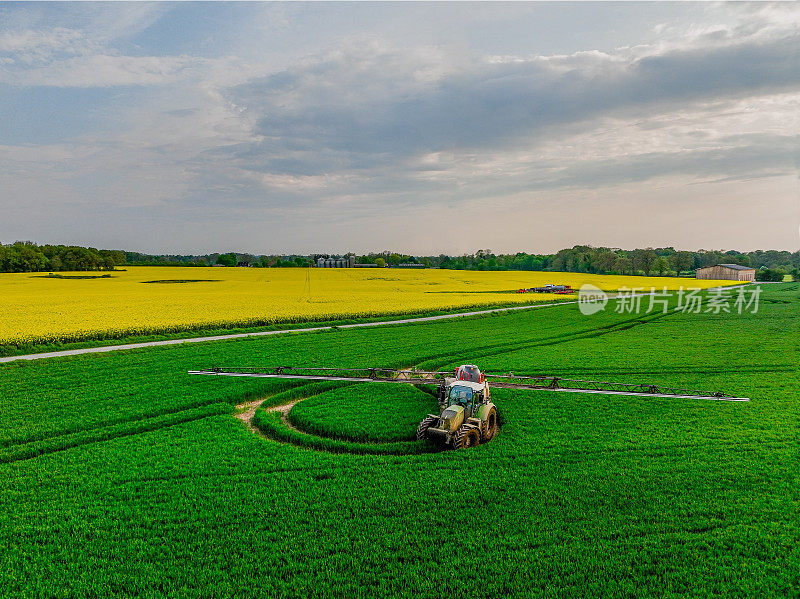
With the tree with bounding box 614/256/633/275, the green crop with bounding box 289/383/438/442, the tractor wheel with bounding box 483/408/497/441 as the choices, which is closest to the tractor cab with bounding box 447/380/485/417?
the tractor wheel with bounding box 483/408/497/441

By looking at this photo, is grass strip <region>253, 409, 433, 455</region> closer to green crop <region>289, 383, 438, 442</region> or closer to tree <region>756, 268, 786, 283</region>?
green crop <region>289, 383, 438, 442</region>

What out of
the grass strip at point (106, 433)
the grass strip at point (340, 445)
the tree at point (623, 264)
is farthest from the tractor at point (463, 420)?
the tree at point (623, 264)

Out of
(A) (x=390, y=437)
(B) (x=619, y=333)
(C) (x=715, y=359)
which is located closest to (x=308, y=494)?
(A) (x=390, y=437)

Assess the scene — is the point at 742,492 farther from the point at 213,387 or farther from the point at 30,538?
the point at 213,387

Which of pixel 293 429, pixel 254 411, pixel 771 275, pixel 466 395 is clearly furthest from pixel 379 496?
pixel 771 275

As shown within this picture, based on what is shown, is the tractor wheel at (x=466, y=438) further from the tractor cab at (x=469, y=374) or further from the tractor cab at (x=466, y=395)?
the tractor cab at (x=469, y=374)
